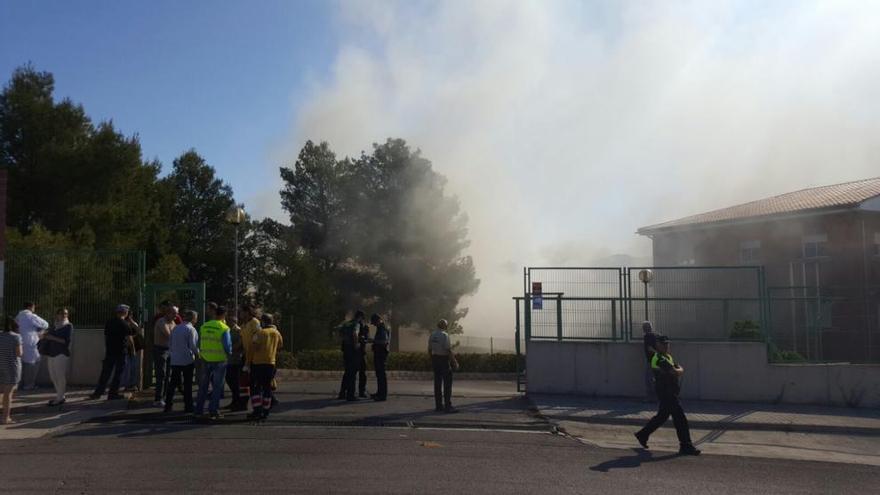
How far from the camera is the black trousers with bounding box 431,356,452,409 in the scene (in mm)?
12188

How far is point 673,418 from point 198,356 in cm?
693

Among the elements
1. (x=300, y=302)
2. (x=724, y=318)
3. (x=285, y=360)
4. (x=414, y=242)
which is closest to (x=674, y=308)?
(x=724, y=318)

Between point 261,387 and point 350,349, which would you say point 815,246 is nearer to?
point 350,349

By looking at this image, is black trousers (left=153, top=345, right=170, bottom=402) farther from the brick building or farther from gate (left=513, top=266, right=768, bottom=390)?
the brick building

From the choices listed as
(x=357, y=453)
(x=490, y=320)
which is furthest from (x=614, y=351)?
(x=490, y=320)

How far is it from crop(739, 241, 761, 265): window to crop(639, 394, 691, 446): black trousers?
15187mm

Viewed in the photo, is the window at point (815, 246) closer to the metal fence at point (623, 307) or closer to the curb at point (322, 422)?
the metal fence at point (623, 307)

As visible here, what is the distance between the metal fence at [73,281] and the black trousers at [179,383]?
3.53 m

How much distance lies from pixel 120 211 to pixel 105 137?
2.64m

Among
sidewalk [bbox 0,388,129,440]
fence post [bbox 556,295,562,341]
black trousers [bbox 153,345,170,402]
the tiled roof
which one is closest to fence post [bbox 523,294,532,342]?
fence post [bbox 556,295,562,341]

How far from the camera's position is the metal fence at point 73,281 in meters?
14.2

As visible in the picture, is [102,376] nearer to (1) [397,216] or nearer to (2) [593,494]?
(2) [593,494]

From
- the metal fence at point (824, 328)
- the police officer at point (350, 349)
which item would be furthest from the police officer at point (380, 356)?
the metal fence at point (824, 328)

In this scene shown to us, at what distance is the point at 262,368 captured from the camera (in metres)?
10.8
